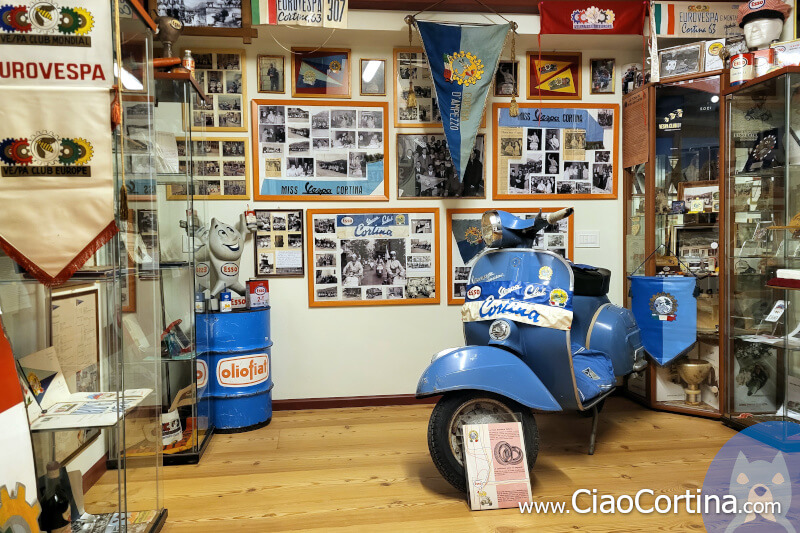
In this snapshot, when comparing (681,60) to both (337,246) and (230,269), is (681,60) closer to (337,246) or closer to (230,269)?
(337,246)

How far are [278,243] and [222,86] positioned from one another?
110 centimetres

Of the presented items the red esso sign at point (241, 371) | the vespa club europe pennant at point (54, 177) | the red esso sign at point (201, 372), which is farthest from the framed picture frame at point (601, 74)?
the vespa club europe pennant at point (54, 177)

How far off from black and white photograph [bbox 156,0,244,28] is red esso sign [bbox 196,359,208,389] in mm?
1989

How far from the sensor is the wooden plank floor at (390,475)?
2.18 metres

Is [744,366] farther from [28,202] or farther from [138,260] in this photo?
[28,202]

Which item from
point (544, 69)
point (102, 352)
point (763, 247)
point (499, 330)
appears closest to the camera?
point (102, 352)

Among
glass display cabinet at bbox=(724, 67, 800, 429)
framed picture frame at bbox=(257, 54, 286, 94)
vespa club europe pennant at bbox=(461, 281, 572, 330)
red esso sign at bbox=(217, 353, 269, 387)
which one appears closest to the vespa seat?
vespa club europe pennant at bbox=(461, 281, 572, 330)

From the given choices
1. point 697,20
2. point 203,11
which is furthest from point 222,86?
point 697,20

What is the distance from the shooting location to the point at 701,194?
348 cm

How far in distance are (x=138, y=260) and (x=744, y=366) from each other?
3337 mm

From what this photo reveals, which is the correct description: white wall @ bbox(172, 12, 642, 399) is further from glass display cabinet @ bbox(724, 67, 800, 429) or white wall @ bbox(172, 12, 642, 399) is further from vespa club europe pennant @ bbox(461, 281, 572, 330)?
vespa club europe pennant @ bbox(461, 281, 572, 330)

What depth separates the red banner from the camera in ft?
11.4

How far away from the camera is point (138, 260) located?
82.7 inches

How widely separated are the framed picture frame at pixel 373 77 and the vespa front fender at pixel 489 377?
213cm
